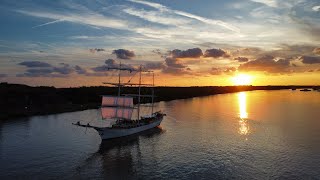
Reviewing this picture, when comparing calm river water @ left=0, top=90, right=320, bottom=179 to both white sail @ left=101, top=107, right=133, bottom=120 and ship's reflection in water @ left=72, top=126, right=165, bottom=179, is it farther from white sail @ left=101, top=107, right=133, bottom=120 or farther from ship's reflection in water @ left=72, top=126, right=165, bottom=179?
white sail @ left=101, top=107, right=133, bottom=120

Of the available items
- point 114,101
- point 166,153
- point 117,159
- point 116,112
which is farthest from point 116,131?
point 166,153

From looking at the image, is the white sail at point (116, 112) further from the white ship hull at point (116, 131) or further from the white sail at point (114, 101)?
the white ship hull at point (116, 131)

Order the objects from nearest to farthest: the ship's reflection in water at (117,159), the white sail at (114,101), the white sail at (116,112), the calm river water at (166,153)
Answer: the calm river water at (166,153), the ship's reflection in water at (117,159), the white sail at (116,112), the white sail at (114,101)

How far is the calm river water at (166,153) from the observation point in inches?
1624

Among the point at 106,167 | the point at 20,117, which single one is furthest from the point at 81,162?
the point at 20,117

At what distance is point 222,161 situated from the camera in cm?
4612

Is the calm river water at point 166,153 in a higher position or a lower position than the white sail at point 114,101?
lower

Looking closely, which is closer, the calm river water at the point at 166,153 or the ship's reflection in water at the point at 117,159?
the calm river water at the point at 166,153

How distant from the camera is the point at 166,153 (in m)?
→ 51.6

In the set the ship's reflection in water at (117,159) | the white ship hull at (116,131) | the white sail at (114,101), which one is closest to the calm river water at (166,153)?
the ship's reflection in water at (117,159)

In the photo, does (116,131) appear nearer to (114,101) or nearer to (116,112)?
(116,112)

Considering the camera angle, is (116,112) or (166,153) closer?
(166,153)

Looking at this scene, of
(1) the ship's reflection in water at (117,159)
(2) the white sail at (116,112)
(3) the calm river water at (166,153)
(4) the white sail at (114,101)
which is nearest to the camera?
(3) the calm river water at (166,153)

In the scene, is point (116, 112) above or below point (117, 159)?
above
